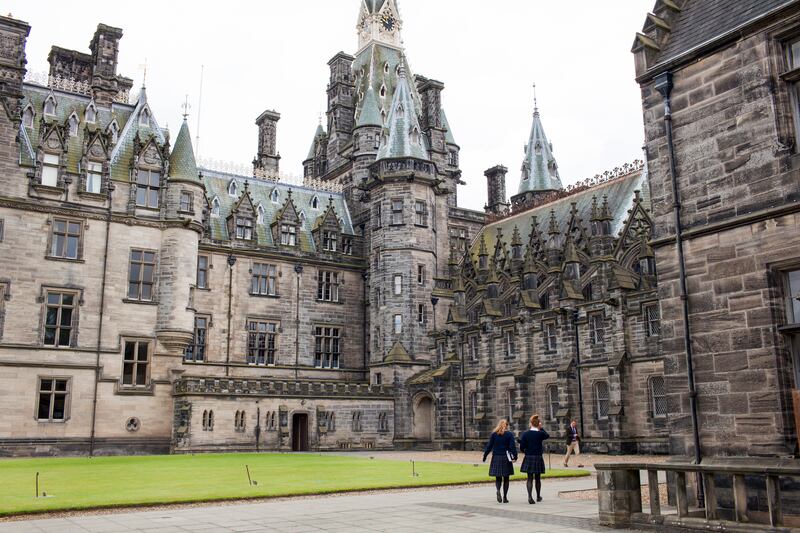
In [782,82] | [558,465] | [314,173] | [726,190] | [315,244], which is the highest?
[314,173]

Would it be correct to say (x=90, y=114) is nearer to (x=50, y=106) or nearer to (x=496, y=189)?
(x=50, y=106)

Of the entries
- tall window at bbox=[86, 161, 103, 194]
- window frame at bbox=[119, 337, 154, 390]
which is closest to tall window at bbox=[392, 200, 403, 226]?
window frame at bbox=[119, 337, 154, 390]

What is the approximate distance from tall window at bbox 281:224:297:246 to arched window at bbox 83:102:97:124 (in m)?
13.2

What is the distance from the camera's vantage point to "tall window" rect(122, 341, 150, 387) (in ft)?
120

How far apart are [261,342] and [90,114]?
16032 millimetres

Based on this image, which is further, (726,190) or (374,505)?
(374,505)

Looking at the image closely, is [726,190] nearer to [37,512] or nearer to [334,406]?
[37,512]

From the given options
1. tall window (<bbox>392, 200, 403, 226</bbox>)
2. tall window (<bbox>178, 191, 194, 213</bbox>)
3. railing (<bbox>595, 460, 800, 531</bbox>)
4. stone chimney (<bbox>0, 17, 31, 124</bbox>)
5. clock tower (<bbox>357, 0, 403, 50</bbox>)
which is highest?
clock tower (<bbox>357, 0, 403, 50</bbox>)

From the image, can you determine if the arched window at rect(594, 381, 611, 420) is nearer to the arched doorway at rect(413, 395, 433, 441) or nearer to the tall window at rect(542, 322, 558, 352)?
the tall window at rect(542, 322, 558, 352)

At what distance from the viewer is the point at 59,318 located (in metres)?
35.2

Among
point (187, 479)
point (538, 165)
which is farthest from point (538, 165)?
point (187, 479)

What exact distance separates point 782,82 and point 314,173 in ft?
167

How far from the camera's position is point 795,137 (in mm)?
12312

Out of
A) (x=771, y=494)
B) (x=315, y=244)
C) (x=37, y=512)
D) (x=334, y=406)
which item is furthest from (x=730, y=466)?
(x=315, y=244)
